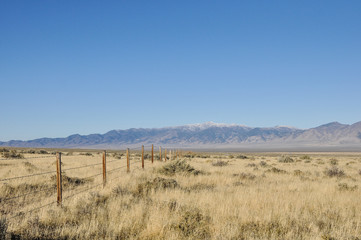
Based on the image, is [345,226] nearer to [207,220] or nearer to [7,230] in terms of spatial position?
[207,220]

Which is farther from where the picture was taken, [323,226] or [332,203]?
[332,203]

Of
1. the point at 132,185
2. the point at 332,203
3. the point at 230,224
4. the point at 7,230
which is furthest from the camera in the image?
the point at 132,185

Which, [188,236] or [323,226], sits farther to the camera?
[323,226]

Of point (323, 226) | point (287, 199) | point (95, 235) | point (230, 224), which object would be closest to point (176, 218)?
point (230, 224)

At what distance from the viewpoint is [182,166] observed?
18.1 m

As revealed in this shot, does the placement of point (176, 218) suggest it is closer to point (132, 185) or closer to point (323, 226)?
point (323, 226)

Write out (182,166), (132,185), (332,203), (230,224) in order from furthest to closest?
(182,166) < (132,185) < (332,203) < (230,224)

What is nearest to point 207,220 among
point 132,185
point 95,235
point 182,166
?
point 95,235

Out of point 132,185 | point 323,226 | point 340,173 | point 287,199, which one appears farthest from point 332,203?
point 340,173

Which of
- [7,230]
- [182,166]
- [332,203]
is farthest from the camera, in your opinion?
[182,166]

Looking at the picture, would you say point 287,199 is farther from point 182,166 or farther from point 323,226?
point 182,166

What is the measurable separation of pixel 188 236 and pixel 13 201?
6719mm

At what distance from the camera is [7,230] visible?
19.8 feet

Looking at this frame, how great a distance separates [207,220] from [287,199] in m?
3.60
